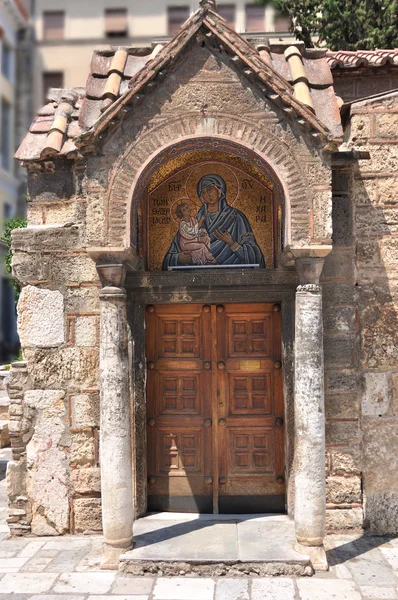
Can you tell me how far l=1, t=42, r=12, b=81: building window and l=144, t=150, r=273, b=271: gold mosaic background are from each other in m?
19.7

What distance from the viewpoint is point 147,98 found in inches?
192

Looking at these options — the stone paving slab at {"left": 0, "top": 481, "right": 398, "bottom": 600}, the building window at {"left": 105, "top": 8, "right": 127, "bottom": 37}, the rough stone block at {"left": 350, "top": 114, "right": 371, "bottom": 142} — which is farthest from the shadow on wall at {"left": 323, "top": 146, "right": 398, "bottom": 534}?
the building window at {"left": 105, "top": 8, "right": 127, "bottom": 37}

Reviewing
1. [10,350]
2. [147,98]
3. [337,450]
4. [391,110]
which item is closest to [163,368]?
[337,450]

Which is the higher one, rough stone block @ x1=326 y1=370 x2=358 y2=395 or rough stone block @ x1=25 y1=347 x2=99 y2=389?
rough stone block @ x1=25 y1=347 x2=99 y2=389

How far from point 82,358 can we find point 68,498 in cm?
138

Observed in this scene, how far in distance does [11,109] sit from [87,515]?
68.5 ft

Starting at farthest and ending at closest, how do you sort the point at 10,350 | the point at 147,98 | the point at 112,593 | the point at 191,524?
the point at 10,350, the point at 191,524, the point at 147,98, the point at 112,593

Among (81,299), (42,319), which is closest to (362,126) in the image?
(81,299)

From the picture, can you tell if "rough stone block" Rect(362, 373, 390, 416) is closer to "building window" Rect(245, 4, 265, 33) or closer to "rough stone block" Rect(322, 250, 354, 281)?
"rough stone block" Rect(322, 250, 354, 281)

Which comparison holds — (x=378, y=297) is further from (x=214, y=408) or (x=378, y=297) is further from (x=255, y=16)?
(x=255, y=16)

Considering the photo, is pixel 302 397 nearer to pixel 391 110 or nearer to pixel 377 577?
pixel 377 577

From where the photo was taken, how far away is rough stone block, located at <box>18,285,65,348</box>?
5.58 meters

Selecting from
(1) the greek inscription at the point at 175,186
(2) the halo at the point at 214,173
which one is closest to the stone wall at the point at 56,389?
(1) the greek inscription at the point at 175,186

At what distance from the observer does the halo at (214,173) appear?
5.65 m
